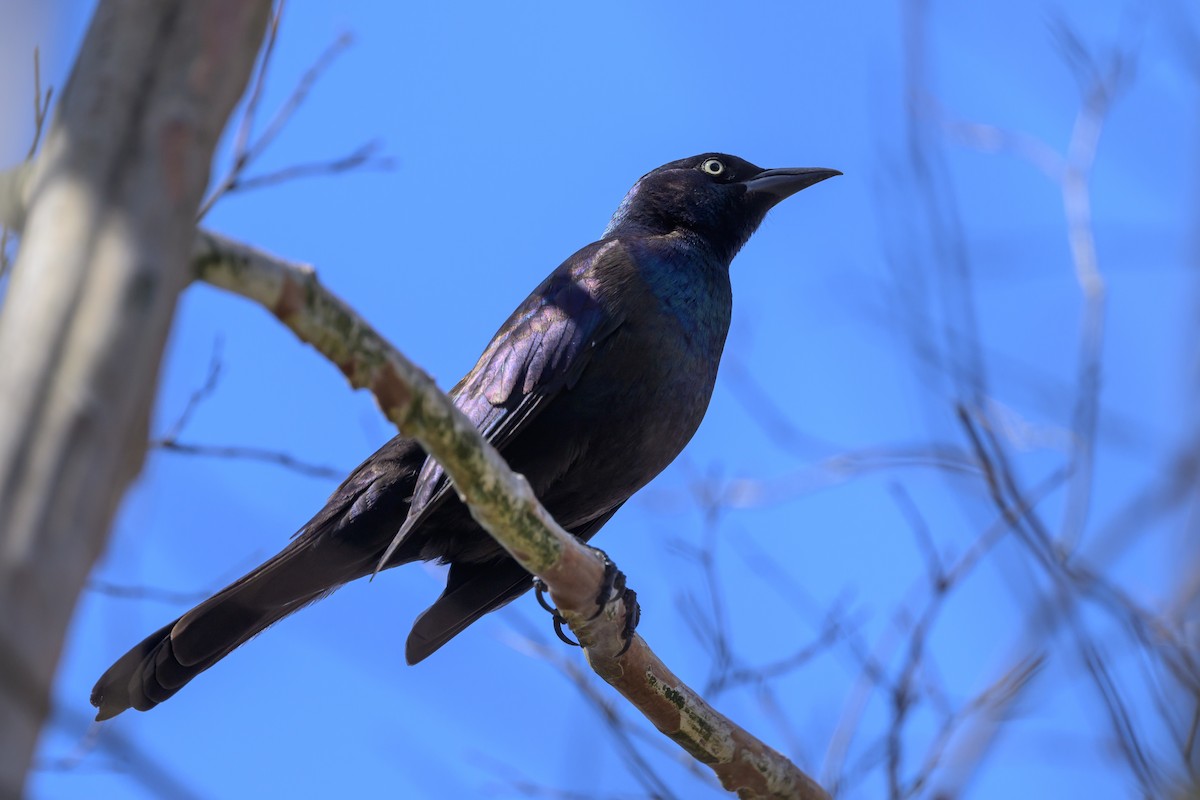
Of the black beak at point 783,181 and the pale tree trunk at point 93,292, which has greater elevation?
the black beak at point 783,181

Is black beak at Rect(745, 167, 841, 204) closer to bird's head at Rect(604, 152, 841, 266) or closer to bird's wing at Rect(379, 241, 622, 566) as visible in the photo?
bird's head at Rect(604, 152, 841, 266)

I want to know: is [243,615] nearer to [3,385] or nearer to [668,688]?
[668,688]

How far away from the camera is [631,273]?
4.05 m

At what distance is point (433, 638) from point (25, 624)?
2.83m

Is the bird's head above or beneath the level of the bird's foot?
above

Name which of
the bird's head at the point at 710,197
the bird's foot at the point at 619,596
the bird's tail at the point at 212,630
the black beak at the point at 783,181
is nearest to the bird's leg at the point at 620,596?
the bird's foot at the point at 619,596

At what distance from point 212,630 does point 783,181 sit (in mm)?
2714

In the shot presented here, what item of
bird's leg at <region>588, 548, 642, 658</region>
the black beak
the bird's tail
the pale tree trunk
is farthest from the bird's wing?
the pale tree trunk

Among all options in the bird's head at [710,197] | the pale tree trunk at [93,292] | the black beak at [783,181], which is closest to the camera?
the pale tree trunk at [93,292]

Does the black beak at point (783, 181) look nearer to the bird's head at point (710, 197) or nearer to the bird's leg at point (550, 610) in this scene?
the bird's head at point (710, 197)

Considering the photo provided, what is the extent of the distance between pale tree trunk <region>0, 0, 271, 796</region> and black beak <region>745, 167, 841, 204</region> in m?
3.49

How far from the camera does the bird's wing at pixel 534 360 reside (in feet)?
12.4

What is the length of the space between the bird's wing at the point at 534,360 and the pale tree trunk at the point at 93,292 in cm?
210

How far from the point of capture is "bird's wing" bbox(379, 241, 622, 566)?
3770mm
